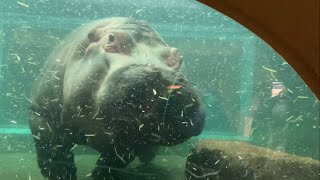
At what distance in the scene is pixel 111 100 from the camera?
6.30 ft

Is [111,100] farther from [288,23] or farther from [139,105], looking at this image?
[288,23]

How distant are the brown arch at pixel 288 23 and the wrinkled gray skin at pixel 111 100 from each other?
45.3 inches

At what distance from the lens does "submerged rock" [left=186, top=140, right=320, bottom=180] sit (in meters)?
2.03

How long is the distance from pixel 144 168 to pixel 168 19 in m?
1.63

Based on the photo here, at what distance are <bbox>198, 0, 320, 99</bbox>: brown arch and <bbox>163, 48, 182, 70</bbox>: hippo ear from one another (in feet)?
4.24

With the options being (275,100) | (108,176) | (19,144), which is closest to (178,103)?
(108,176)

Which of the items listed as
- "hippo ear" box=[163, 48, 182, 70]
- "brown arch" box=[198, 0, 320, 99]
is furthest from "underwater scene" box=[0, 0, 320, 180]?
"brown arch" box=[198, 0, 320, 99]

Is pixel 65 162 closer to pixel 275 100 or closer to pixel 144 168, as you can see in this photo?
pixel 144 168

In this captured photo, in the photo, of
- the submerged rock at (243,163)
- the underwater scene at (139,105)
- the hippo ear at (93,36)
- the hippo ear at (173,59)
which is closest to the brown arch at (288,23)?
the underwater scene at (139,105)

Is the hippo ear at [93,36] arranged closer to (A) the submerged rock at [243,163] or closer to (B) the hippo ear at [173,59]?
(B) the hippo ear at [173,59]

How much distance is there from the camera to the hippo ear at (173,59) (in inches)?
79.5

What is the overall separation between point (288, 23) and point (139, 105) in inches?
49.4

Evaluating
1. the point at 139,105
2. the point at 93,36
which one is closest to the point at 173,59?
the point at 139,105

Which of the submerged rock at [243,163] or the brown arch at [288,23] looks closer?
the brown arch at [288,23]
